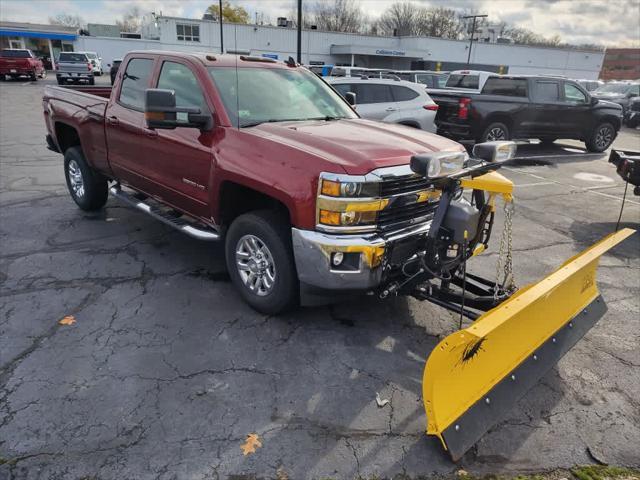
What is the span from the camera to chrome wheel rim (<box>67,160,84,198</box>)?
6219 millimetres

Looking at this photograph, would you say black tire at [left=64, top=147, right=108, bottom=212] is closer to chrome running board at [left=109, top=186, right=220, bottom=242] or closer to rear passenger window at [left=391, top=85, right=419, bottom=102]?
chrome running board at [left=109, top=186, right=220, bottom=242]

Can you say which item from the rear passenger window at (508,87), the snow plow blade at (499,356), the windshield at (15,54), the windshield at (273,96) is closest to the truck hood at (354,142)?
the windshield at (273,96)

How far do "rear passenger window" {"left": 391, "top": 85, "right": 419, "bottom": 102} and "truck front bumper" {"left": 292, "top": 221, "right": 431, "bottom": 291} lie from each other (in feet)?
25.2

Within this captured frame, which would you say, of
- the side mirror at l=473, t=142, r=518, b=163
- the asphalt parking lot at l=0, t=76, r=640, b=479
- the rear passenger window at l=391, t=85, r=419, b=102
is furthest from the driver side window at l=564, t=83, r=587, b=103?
the side mirror at l=473, t=142, r=518, b=163

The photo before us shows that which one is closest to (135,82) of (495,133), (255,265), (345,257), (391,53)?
(255,265)

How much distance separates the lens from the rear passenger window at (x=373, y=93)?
9.93 meters

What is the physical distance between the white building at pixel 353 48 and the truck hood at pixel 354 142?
41.2 metres

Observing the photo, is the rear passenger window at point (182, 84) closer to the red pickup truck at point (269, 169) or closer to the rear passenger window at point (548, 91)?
the red pickup truck at point (269, 169)

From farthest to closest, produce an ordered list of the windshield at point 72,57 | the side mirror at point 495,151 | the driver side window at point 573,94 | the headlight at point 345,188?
the windshield at point 72,57 → the driver side window at point 573,94 → the headlight at point 345,188 → the side mirror at point 495,151

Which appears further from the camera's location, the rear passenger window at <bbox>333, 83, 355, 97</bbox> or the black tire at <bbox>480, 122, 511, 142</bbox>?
the black tire at <bbox>480, 122, 511, 142</bbox>

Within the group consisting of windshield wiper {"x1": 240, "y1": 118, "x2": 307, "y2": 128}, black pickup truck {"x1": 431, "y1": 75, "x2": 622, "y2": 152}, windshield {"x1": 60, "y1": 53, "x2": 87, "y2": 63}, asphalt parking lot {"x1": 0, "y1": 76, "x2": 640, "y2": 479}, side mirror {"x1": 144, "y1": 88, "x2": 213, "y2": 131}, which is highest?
windshield {"x1": 60, "y1": 53, "x2": 87, "y2": 63}

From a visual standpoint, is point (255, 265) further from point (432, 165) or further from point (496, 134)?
point (496, 134)

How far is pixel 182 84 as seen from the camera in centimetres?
435

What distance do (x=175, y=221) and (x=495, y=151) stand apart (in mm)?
2984
